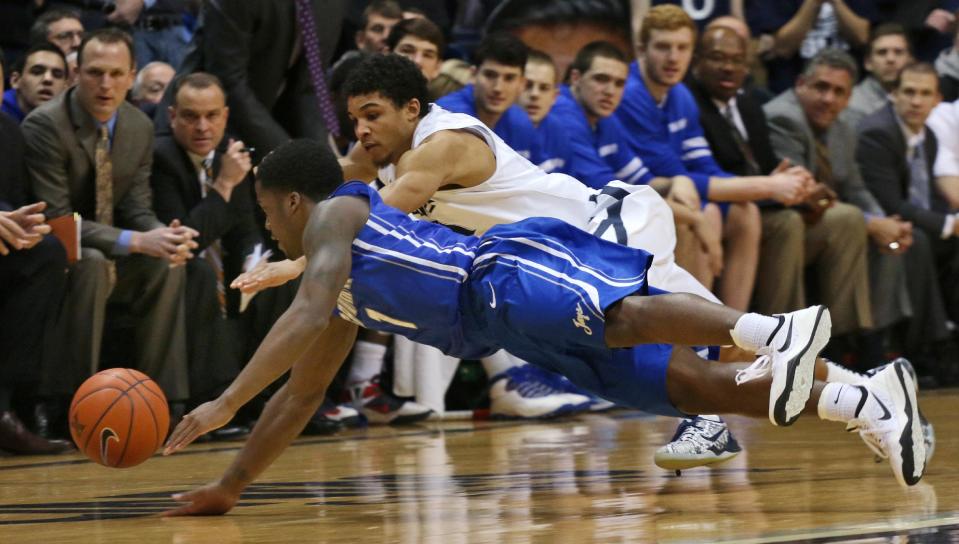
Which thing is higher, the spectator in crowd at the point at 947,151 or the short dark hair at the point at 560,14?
the short dark hair at the point at 560,14

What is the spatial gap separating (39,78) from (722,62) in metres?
3.73

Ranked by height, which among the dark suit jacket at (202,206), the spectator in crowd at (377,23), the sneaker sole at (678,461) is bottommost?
the sneaker sole at (678,461)

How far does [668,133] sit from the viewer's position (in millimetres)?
8445

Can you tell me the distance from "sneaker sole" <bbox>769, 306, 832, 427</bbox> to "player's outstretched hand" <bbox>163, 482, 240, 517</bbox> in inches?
59.8

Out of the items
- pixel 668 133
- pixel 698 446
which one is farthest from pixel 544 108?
pixel 698 446

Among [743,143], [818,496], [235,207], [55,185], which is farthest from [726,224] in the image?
[818,496]

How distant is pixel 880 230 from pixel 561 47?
232cm

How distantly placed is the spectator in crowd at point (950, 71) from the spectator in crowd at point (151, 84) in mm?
5375

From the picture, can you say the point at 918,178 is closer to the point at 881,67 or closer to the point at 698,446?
the point at 881,67

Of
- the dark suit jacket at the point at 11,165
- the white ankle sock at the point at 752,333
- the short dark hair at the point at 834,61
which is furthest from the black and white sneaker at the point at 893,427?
the short dark hair at the point at 834,61

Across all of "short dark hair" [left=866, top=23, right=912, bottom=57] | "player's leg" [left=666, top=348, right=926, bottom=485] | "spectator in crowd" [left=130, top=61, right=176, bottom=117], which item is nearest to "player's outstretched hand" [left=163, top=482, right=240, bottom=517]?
"player's leg" [left=666, top=348, right=926, bottom=485]

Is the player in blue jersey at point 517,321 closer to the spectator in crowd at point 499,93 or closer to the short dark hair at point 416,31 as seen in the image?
the spectator in crowd at point 499,93

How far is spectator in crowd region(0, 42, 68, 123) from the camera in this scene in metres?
7.49

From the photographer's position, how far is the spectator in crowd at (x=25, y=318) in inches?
261
